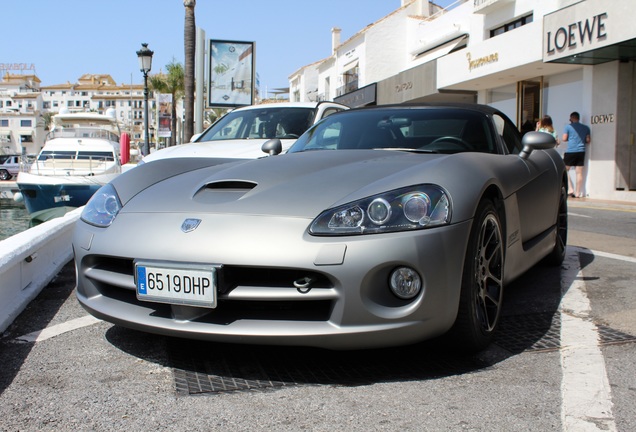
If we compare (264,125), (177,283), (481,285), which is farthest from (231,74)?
(177,283)

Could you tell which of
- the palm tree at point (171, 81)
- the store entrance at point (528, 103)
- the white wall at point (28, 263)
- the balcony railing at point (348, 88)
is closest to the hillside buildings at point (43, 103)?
the palm tree at point (171, 81)

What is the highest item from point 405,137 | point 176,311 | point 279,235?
point 405,137

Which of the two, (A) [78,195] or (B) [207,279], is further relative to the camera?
(A) [78,195]

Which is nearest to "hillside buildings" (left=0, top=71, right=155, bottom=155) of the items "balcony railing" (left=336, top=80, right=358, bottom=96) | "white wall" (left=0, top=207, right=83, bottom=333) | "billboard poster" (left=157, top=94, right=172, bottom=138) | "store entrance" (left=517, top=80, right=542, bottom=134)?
"balcony railing" (left=336, top=80, right=358, bottom=96)

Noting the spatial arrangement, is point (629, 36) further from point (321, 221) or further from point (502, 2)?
point (321, 221)

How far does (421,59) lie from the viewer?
2962 cm

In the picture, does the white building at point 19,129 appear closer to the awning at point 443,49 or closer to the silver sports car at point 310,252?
the awning at point 443,49

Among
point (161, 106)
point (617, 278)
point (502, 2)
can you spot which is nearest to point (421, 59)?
point (502, 2)

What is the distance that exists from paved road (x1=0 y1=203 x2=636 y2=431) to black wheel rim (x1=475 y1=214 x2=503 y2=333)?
0.15 meters

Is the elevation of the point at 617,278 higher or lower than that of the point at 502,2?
lower

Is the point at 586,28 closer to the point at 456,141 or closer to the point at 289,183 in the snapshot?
the point at 456,141

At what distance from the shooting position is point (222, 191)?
288 cm

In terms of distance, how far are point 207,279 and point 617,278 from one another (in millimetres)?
3171

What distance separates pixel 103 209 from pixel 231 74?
13382 millimetres
